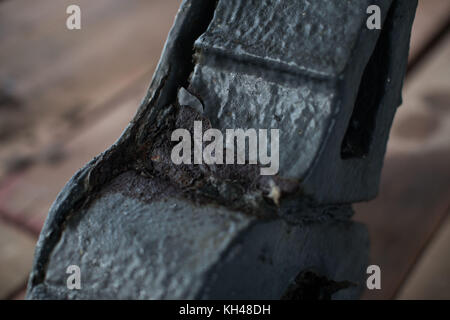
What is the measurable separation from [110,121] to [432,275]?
1.31 feet

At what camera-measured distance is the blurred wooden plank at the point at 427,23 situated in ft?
2.28

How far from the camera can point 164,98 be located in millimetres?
318

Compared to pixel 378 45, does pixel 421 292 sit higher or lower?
lower

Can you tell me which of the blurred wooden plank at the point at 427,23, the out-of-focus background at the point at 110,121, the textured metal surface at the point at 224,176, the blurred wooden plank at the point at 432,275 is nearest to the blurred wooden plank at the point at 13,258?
the out-of-focus background at the point at 110,121

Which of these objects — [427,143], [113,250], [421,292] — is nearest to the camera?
[113,250]

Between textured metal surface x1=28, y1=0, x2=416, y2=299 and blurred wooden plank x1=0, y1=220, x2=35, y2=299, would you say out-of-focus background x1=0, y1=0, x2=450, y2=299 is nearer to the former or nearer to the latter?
blurred wooden plank x1=0, y1=220, x2=35, y2=299

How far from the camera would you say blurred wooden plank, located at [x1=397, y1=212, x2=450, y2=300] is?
0.45m

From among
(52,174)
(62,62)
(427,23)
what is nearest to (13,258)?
(52,174)

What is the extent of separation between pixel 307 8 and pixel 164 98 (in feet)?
0.33

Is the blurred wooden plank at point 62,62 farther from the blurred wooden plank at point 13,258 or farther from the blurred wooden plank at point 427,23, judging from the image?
the blurred wooden plank at point 427,23

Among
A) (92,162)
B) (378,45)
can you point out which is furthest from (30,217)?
(378,45)

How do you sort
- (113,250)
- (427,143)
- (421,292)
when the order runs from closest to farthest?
(113,250), (421,292), (427,143)

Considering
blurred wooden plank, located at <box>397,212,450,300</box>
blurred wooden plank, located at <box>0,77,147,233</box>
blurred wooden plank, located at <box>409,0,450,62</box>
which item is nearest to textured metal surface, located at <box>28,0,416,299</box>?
blurred wooden plank, located at <box>397,212,450,300</box>

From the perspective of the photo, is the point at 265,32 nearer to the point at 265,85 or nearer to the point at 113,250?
the point at 265,85
